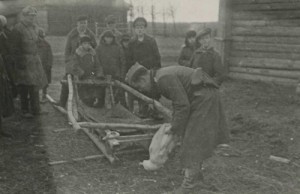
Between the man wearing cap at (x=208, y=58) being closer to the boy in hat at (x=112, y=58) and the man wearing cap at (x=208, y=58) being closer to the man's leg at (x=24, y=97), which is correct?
the boy in hat at (x=112, y=58)

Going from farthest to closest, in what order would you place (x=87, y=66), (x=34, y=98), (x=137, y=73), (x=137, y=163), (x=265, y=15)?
(x=265, y=15) → (x=34, y=98) → (x=87, y=66) → (x=137, y=163) → (x=137, y=73)

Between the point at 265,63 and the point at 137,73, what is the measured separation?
7.91 metres

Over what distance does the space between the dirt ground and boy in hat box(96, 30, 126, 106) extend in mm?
1236

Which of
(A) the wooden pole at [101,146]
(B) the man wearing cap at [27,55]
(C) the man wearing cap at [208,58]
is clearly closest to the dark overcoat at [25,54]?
(B) the man wearing cap at [27,55]

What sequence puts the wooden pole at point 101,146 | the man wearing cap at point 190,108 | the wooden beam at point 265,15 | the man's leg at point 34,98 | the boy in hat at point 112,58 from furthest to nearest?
1. the wooden beam at point 265,15
2. the man's leg at point 34,98
3. the boy in hat at point 112,58
4. the wooden pole at point 101,146
5. the man wearing cap at point 190,108

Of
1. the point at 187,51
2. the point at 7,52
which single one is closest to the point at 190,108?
the point at 187,51

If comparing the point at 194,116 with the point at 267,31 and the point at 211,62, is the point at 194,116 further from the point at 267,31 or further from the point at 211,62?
the point at 267,31

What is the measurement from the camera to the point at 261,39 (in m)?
11.6

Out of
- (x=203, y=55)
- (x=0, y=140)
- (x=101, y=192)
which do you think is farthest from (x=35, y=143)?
(x=203, y=55)

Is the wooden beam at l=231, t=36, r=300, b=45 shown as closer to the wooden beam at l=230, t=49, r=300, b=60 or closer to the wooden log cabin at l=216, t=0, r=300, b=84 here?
the wooden log cabin at l=216, t=0, r=300, b=84

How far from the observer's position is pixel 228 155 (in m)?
5.85

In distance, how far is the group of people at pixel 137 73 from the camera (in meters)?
4.36

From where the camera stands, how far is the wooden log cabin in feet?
35.7

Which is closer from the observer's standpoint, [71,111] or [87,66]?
[71,111]
